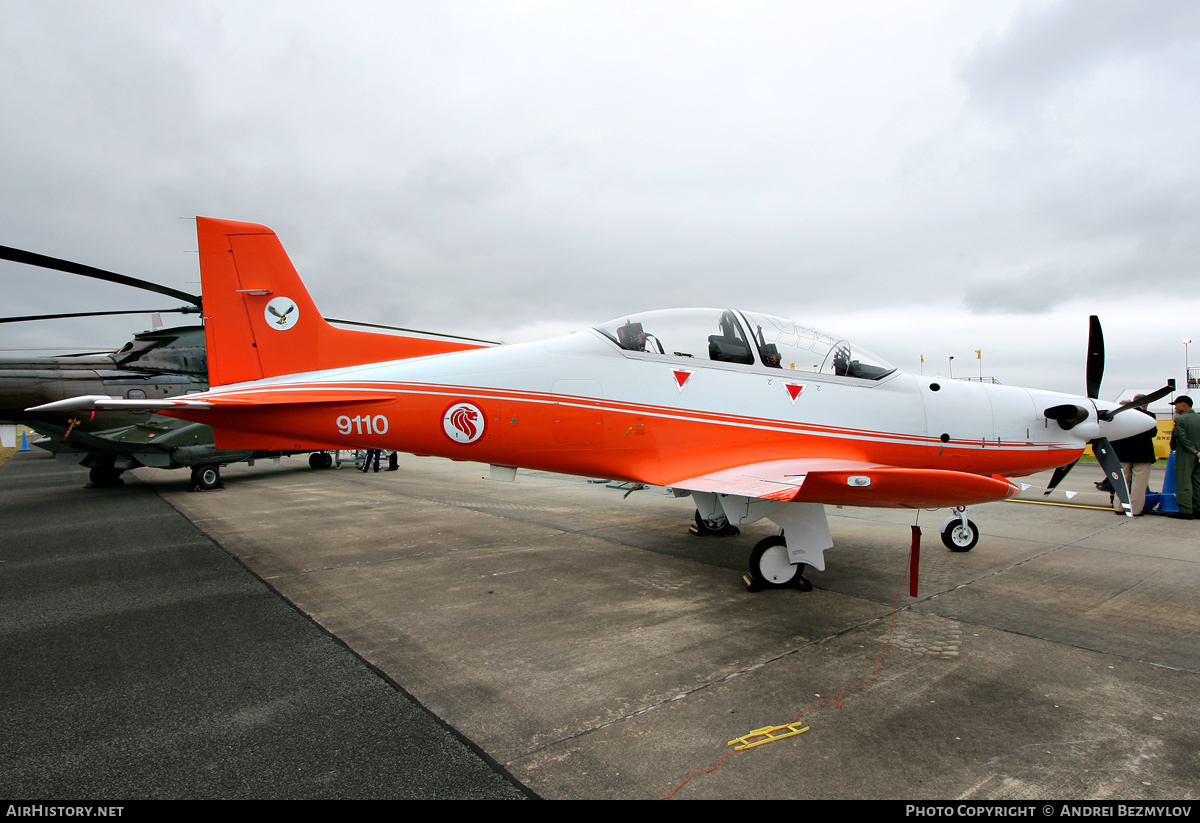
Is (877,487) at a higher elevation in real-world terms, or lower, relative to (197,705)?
higher

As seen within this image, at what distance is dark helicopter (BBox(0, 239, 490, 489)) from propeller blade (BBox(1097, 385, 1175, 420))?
504 inches

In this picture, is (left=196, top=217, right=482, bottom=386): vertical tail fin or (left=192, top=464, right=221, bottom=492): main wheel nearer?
(left=196, top=217, right=482, bottom=386): vertical tail fin

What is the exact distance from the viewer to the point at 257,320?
20.3ft

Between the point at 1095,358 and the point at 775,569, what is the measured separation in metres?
5.19

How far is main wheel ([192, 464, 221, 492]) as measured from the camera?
44.4 ft

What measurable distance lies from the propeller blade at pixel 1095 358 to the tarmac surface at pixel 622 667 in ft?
6.41

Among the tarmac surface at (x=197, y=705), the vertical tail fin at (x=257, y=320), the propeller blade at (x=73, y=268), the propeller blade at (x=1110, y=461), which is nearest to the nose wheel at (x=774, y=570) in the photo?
the tarmac surface at (x=197, y=705)

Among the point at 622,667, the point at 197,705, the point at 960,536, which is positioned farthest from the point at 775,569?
the point at 197,705

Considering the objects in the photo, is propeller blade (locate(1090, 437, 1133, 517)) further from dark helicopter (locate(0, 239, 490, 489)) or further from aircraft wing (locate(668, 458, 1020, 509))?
dark helicopter (locate(0, 239, 490, 489))

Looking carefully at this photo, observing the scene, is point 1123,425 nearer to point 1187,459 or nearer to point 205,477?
point 1187,459


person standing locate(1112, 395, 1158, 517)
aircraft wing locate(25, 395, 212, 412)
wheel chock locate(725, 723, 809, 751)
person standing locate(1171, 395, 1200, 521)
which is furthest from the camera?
person standing locate(1112, 395, 1158, 517)

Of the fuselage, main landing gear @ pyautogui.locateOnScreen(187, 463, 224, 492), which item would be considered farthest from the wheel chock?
main landing gear @ pyautogui.locateOnScreen(187, 463, 224, 492)

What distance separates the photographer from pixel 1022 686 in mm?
3260

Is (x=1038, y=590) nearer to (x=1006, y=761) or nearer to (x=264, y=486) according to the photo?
(x=1006, y=761)
